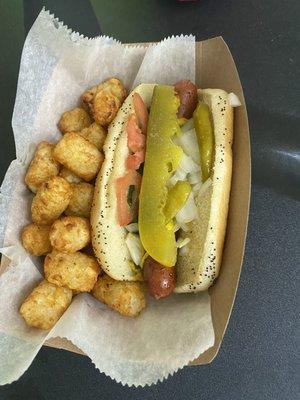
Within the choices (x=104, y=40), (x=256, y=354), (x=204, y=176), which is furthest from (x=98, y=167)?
(x=256, y=354)

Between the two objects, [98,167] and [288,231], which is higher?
[98,167]

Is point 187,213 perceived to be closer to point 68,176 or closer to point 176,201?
point 176,201

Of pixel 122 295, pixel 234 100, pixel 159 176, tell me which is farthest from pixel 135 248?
pixel 234 100

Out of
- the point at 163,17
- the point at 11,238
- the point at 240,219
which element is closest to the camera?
the point at 240,219

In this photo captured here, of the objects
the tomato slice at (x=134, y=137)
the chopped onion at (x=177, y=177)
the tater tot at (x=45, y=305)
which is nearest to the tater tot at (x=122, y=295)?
the tater tot at (x=45, y=305)

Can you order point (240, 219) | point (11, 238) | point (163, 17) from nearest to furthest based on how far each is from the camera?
point (240, 219)
point (11, 238)
point (163, 17)

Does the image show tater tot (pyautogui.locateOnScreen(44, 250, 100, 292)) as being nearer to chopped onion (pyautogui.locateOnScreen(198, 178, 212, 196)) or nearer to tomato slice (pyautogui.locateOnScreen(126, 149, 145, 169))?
tomato slice (pyautogui.locateOnScreen(126, 149, 145, 169))

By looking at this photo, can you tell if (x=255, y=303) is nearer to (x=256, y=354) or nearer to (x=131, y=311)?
(x=256, y=354)
